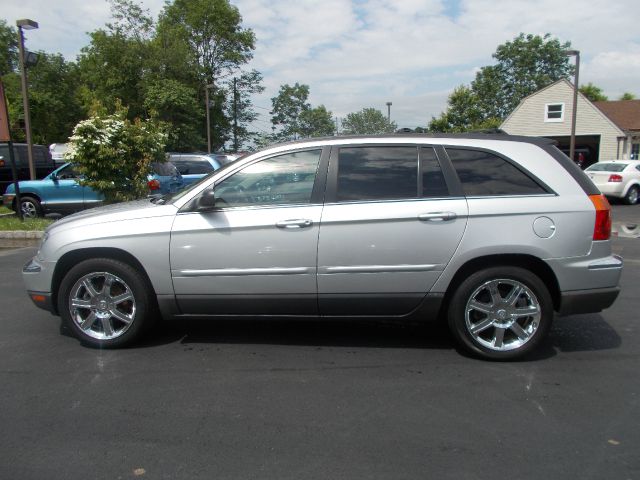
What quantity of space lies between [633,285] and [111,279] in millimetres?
6047

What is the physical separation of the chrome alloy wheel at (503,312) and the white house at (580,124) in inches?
1150

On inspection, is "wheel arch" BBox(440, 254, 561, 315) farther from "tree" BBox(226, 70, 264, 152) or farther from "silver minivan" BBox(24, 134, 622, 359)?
"tree" BBox(226, 70, 264, 152)

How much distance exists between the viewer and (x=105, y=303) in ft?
14.2

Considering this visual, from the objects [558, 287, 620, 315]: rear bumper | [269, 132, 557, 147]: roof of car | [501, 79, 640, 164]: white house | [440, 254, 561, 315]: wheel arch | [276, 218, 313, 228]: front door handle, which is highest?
[501, 79, 640, 164]: white house

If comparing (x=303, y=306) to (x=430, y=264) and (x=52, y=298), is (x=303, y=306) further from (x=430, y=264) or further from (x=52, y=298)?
(x=52, y=298)

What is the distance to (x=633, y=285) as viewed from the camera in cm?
655

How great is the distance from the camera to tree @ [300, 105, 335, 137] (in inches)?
2418

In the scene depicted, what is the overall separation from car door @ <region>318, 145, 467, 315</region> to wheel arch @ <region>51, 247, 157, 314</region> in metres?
1.46

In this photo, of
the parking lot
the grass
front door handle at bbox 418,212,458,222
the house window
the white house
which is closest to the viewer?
the parking lot

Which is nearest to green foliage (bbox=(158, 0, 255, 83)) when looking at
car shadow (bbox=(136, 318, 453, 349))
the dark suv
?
the dark suv

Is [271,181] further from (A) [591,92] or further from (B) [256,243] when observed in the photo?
(A) [591,92]

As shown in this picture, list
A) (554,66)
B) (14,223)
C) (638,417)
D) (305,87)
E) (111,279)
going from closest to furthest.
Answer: (638,417)
(111,279)
(14,223)
(554,66)
(305,87)

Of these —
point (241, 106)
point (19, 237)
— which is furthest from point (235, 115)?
point (19, 237)

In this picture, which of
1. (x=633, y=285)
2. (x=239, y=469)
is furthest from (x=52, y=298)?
(x=633, y=285)
